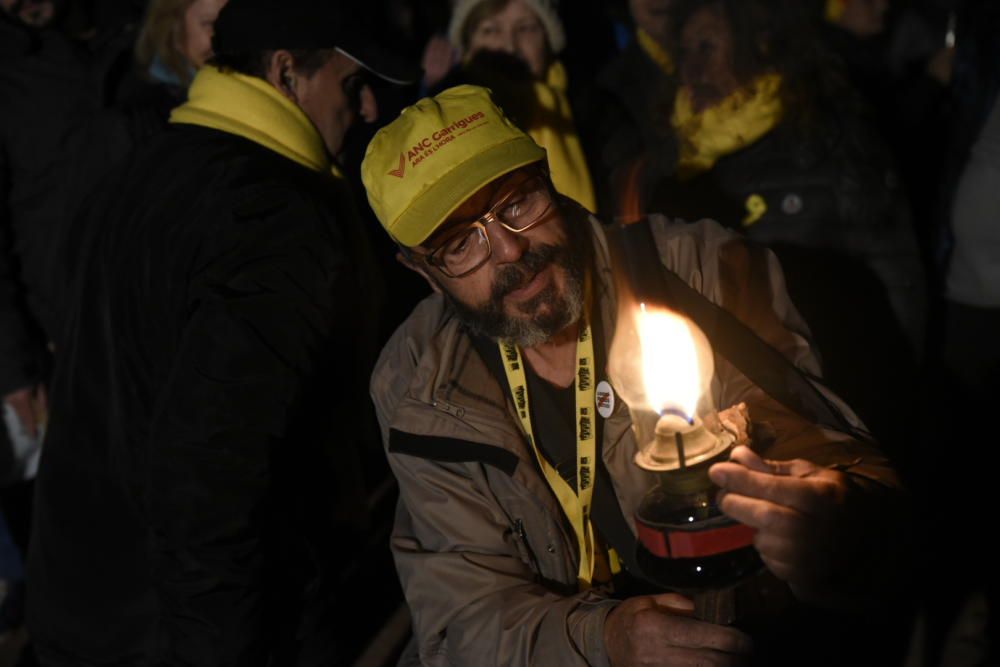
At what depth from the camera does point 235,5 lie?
279 cm

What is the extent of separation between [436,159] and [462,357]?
1.70ft

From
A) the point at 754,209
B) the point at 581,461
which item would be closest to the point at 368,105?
the point at 581,461

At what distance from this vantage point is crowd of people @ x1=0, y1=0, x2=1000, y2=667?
7.23 feet

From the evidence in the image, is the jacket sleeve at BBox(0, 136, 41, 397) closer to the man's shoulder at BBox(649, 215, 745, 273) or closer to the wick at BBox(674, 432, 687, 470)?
the man's shoulder at BBox(649, 215, 745, 273)

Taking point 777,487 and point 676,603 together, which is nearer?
point 777,487

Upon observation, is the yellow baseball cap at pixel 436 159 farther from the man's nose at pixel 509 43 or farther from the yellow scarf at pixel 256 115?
the man's nose at pixel 509 43

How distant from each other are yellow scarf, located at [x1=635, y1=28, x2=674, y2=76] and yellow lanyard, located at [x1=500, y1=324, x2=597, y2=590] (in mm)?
2217

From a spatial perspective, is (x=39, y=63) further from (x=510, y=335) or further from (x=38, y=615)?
(x=510, y=335)

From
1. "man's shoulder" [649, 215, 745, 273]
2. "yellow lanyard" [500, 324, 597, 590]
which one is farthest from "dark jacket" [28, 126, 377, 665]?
"man's shoulder" [649, 215, 745, 273]

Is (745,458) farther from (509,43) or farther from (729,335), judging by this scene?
(509,43)

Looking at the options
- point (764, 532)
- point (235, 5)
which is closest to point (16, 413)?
point (235, 5)

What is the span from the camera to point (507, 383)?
8.18 feet

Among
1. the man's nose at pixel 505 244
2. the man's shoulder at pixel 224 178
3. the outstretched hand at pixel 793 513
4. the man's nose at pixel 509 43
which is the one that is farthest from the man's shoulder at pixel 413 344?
the man's nose at pixel 509 43

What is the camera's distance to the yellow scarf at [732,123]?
12.5ft
